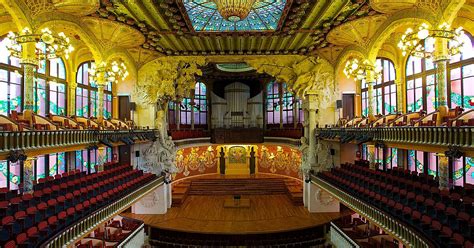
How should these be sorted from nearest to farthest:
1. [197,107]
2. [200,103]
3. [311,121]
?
[311,121]
[197,107]
[200,103]

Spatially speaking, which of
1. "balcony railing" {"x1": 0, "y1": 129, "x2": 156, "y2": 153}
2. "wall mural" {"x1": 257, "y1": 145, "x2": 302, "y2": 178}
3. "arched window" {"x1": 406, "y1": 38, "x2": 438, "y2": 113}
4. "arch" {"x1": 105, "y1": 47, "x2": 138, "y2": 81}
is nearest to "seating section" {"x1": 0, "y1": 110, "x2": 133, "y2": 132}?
"balcony railing" {"x1": 0, "y1": 129, "x2": 156, "y2": 153}

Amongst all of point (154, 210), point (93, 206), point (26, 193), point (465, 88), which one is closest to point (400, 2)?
point (465, 88)

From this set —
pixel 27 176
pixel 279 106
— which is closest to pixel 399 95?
pixel 279 106

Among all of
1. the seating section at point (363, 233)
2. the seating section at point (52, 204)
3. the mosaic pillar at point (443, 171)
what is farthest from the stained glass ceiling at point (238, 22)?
the seating section at point (363, 233)

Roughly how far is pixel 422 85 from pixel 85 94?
17.1 meters

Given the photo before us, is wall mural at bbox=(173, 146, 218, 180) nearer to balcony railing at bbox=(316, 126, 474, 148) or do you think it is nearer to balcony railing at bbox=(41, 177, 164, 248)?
balcony railing at bbox=(41, 177, 164, 248)

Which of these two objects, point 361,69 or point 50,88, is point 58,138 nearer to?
point 50,88

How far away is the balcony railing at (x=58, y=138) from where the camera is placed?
7.85m

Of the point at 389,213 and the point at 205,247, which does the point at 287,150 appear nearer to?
the point at 205,247

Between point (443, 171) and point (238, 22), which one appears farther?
point (238, 22)

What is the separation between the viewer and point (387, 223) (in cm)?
904

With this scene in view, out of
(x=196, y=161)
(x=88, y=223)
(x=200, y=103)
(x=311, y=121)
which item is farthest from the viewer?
(x=200, y=103)

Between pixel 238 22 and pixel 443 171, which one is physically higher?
pixel 238 22

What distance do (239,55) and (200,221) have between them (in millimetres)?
9657
